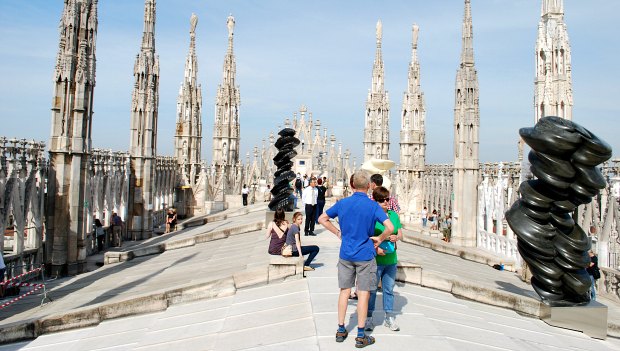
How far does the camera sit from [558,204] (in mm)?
8203

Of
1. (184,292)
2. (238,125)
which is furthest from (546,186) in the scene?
(238,125)

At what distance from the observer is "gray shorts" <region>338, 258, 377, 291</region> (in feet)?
17.4

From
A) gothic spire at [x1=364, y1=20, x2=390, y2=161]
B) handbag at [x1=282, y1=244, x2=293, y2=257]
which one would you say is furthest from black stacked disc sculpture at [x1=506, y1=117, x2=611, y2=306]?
gothic spire at [x1=364, y1=20, x2=390, y2=161]

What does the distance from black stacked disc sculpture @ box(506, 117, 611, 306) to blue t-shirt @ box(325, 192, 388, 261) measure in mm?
4031

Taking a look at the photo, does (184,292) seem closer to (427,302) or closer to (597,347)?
(427,302)

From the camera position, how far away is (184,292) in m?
7.95

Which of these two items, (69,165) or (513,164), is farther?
(513,164)

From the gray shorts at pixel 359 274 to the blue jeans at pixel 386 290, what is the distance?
523 millimetres

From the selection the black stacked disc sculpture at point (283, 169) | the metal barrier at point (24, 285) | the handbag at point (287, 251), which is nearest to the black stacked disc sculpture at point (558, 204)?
the handbag at point (287, 251)

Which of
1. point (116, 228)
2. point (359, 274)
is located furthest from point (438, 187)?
point (359, 274)

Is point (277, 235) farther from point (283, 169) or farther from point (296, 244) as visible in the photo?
point (283, 169)

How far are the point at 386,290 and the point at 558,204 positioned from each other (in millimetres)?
3913

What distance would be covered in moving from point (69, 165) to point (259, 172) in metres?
23.6

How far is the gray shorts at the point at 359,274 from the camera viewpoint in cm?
530
